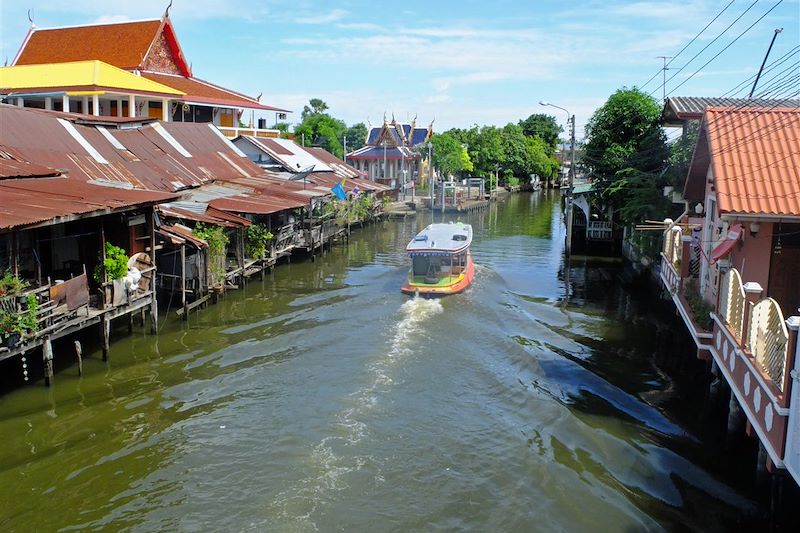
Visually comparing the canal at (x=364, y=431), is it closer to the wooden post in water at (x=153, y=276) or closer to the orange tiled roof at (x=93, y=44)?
the wooden post in water at (x=153, y=276)

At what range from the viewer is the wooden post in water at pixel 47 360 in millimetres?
13800

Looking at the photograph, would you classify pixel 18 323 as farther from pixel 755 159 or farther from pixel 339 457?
pixel 755 159

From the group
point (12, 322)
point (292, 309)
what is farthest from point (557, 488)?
point (292, 309)

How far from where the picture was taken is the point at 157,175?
78.7ft

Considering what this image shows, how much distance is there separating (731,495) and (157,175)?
1976cm

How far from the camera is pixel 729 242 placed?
1274cm

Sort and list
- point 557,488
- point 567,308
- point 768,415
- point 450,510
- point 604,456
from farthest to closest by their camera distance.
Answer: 1. point 567,308
2. point 604,456
3. point 557,488
4. point 450,510
5. point 768,415

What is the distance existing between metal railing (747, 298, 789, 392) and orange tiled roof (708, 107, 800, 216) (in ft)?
9.33

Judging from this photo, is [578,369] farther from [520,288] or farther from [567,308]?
[520,288]

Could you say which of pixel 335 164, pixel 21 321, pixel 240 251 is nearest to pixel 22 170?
pixel 21 321

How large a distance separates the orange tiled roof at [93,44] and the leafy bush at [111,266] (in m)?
27.1

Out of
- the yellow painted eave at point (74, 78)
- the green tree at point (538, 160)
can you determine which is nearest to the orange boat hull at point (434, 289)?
the yellow painted eave at point (74, 78)

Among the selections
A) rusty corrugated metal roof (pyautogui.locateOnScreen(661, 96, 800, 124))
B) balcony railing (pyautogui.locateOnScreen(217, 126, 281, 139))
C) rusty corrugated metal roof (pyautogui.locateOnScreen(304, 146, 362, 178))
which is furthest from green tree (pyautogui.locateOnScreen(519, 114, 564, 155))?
rusty corrugated metal roof (pyautogui.locateOnScreen(661, 96, 800, 124))

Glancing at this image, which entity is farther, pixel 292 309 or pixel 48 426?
pixel 292 309
